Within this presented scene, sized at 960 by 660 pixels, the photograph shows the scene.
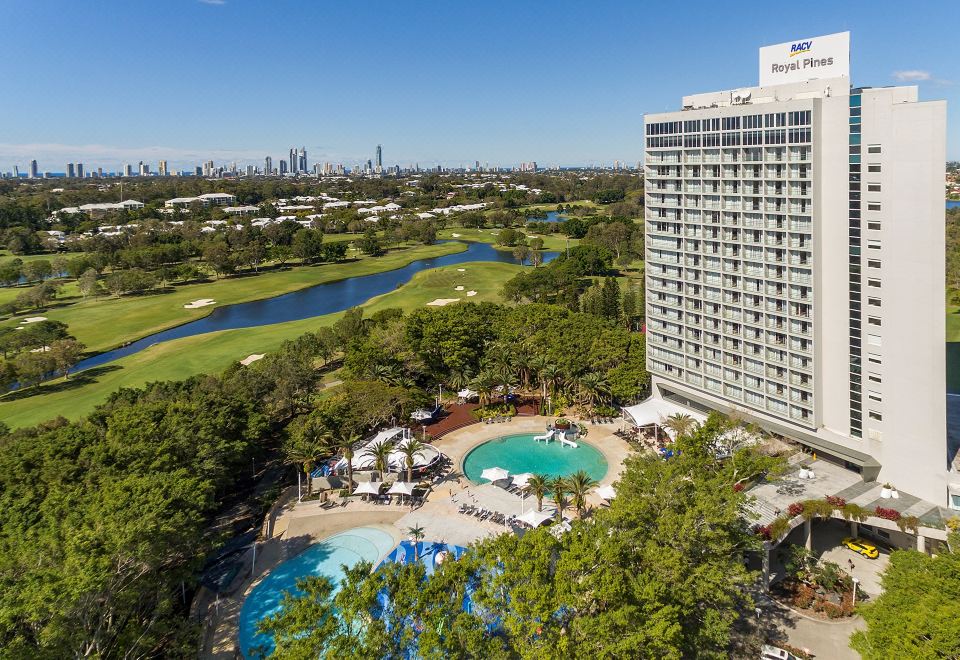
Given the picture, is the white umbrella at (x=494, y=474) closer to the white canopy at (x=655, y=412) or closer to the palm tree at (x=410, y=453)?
the palm tree at (x=410, y=453)

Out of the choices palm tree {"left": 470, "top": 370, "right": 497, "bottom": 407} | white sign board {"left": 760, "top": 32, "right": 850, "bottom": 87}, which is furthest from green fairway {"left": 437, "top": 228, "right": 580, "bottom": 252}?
white sign board {"left": 760, "top": 32, "right": 850, "bottom": 87}

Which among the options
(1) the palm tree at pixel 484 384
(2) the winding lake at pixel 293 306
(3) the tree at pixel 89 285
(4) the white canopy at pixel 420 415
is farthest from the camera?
(3) the tree at pixel 89 285

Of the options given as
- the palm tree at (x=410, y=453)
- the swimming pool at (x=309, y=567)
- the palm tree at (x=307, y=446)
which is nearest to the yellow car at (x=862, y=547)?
the swimming pool at (x=309, y=567)

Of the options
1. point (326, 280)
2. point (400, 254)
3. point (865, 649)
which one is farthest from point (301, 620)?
point (400, 254)

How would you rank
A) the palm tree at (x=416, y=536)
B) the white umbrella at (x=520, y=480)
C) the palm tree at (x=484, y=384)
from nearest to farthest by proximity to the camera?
the palm tree at (x=416, y=536), the white umbrella at (x=520, y=480), the palm tree at (x=484, y=384)

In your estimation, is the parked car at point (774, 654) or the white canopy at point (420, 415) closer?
the parked car at point (774, 654)

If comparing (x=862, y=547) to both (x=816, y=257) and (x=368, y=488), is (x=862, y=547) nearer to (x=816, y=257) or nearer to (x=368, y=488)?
(x=816, y=257)

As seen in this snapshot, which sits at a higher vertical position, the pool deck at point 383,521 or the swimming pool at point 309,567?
the pool deck at point 383,521
